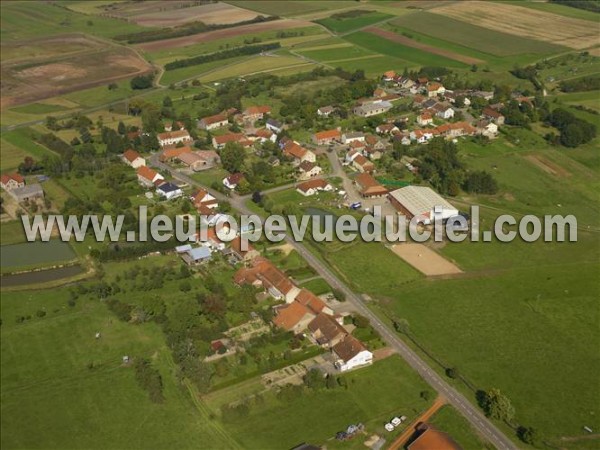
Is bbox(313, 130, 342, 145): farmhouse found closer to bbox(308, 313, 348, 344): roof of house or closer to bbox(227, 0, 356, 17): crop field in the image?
bbox(308, 313, 348, 344): roof of house

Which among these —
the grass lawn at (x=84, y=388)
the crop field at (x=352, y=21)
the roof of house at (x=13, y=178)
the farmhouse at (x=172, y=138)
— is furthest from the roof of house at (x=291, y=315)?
the crop field at (x=352, y=21)

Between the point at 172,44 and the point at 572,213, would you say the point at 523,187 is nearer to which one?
the point at 572,213

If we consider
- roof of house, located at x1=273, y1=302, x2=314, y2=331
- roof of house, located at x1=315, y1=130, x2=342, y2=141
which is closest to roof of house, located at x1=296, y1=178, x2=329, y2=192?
roof of house, located at x1=315, y1=130, x2=342, y2=141

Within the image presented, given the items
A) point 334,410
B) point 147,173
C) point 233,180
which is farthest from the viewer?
point 147,173

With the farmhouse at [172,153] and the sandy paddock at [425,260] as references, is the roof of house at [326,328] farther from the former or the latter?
the farmhouse at [172,153]

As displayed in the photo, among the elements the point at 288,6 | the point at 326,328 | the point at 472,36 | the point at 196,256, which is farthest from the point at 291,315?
the point at 288,6

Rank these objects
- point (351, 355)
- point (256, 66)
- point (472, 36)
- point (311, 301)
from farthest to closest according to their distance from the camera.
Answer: point (472, 36), point (256, 66), point (311, 301), point (351, 355)

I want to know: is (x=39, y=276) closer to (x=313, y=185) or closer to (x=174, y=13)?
(x=313, y=185)
